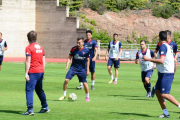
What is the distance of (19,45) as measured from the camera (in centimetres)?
4788

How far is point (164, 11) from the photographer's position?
68812mm

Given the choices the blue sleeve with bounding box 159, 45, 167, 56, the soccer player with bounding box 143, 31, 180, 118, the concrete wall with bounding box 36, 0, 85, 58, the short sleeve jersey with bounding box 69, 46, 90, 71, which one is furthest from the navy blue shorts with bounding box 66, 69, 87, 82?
the concrete wall with bounding box 36, 0, 85, 58

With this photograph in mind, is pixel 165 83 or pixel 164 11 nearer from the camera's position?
pixel 165 83

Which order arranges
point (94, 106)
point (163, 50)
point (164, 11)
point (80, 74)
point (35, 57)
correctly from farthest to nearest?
point (164, 11), point (80, 74), point (94, 106), point (35, 57), point (163, 50)

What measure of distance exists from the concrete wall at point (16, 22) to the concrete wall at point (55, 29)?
3.55ft

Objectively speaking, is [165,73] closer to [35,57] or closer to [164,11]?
[35,57]

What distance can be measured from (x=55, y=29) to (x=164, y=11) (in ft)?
88.6

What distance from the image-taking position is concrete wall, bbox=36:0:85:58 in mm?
47375

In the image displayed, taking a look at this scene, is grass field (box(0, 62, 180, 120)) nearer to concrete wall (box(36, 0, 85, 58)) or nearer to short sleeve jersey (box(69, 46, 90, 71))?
short sleeve jersey (box(69, 46, 90, 71))

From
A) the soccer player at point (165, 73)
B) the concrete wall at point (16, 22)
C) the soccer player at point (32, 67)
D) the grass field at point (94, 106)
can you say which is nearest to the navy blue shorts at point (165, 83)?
the soccer player at point (165, 73)

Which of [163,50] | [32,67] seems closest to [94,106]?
[32,67]

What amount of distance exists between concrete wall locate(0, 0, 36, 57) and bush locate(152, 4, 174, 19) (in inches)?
Result: 1090

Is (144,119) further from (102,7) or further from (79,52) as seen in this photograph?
(102,7)

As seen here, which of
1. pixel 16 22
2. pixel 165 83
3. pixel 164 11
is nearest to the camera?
pixel 165 83
